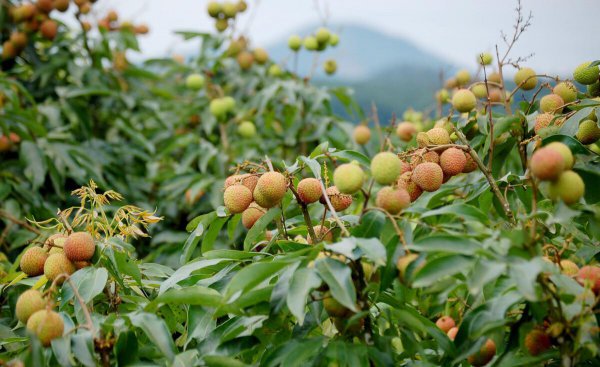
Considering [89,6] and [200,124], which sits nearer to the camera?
[89,6]

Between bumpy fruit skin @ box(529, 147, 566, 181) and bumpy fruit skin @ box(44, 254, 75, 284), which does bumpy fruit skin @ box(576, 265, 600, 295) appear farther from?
bumpy fruit skin @ box(44, 254, 75, 284)

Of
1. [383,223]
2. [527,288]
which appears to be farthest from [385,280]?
[527,288]

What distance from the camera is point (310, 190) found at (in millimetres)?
1065

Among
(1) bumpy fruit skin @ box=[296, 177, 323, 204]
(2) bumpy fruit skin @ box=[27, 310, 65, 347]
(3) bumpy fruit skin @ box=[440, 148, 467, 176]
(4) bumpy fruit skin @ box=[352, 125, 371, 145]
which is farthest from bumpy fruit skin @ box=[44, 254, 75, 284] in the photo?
(4) bumpy fruit skin @ box=[352, 125, 371, 145]

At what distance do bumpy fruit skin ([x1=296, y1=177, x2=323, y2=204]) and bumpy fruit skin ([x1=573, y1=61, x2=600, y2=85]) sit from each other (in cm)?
56

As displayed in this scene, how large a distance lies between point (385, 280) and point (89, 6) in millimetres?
2281

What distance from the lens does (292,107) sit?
102 inches

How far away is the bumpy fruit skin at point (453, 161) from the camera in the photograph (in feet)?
3.56

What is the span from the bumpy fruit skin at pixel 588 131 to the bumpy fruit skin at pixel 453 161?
240mm

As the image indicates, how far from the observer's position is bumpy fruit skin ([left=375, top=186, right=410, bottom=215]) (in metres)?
0.92

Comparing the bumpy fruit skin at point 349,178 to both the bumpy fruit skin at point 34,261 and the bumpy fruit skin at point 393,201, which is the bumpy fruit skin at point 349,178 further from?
the bumpy fruit skin at point 34,261

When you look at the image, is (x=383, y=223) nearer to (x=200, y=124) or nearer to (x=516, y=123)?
(x=516, y=123)

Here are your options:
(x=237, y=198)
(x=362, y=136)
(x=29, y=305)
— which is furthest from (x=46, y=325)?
(x=362, y=136)

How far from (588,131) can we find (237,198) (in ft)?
2.09
